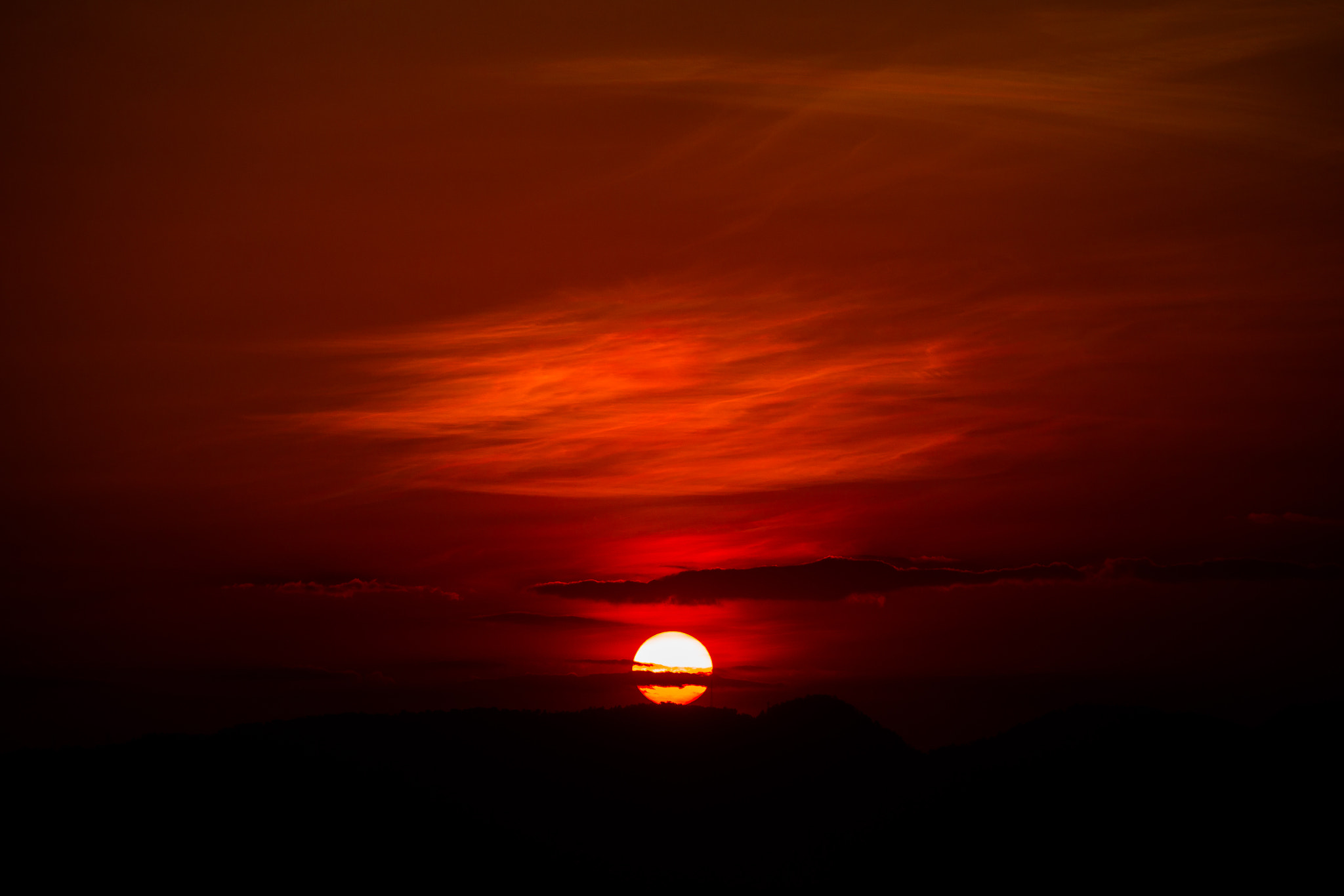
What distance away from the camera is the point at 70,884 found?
95.1 m

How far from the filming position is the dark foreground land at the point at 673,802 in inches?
4355

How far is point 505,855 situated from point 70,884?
46049 millimetres

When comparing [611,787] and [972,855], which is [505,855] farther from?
[972,855]

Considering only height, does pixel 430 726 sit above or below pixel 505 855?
above

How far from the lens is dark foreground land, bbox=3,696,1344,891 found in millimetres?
110625

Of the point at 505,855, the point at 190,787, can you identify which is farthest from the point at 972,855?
the point at 190,787

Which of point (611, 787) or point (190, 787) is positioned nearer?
point (190, 787)

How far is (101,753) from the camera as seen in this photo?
399 feet

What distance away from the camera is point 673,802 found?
530 ft

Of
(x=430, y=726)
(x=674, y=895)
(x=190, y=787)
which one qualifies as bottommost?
(x=674, y=895)

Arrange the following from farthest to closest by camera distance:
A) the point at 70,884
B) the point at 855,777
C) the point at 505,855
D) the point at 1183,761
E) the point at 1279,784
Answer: the point at 855,777, the point at 1183,761, the point at 1279,784, the point at 505,855, the point at 70,884

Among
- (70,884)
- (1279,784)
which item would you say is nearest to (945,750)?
(1279,784)

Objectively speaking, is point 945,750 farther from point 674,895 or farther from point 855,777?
point 674,895

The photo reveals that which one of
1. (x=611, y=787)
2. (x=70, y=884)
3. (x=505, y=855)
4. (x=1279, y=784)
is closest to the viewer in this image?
(x=70, y=884)
